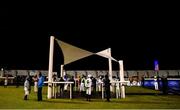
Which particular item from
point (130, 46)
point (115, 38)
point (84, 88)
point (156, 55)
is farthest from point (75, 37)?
point (84, 88)

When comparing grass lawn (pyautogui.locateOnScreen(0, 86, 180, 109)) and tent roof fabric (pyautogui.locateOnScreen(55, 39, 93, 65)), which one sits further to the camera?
tent roof fabric (pyautogui.locateOnScreen(55, 39, 93, 65))

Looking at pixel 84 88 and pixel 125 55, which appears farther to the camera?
pixel 125 55

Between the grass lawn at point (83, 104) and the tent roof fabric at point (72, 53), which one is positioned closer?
the grass lawn at point (83, 104)

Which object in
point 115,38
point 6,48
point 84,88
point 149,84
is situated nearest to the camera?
point 84,88

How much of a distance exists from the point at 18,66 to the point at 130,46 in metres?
23.1

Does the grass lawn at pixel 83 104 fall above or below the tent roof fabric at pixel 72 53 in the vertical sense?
below

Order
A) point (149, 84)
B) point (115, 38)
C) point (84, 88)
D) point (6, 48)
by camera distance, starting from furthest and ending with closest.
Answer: point (115, 38) < point (6, 48) < point (149, 84) < point (84, 88)

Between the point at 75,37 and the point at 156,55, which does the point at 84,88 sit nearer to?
the point at 75,37

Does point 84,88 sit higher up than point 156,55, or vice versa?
point 156,55

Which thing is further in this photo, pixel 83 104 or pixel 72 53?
pixel 72 53

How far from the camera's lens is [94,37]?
53.0 metres

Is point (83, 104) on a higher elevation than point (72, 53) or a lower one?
lower

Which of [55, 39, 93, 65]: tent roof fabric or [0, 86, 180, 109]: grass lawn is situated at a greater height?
[55, 39, 93, 65]: tent roof fabric

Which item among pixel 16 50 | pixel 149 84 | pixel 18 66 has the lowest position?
pixel 149 84
